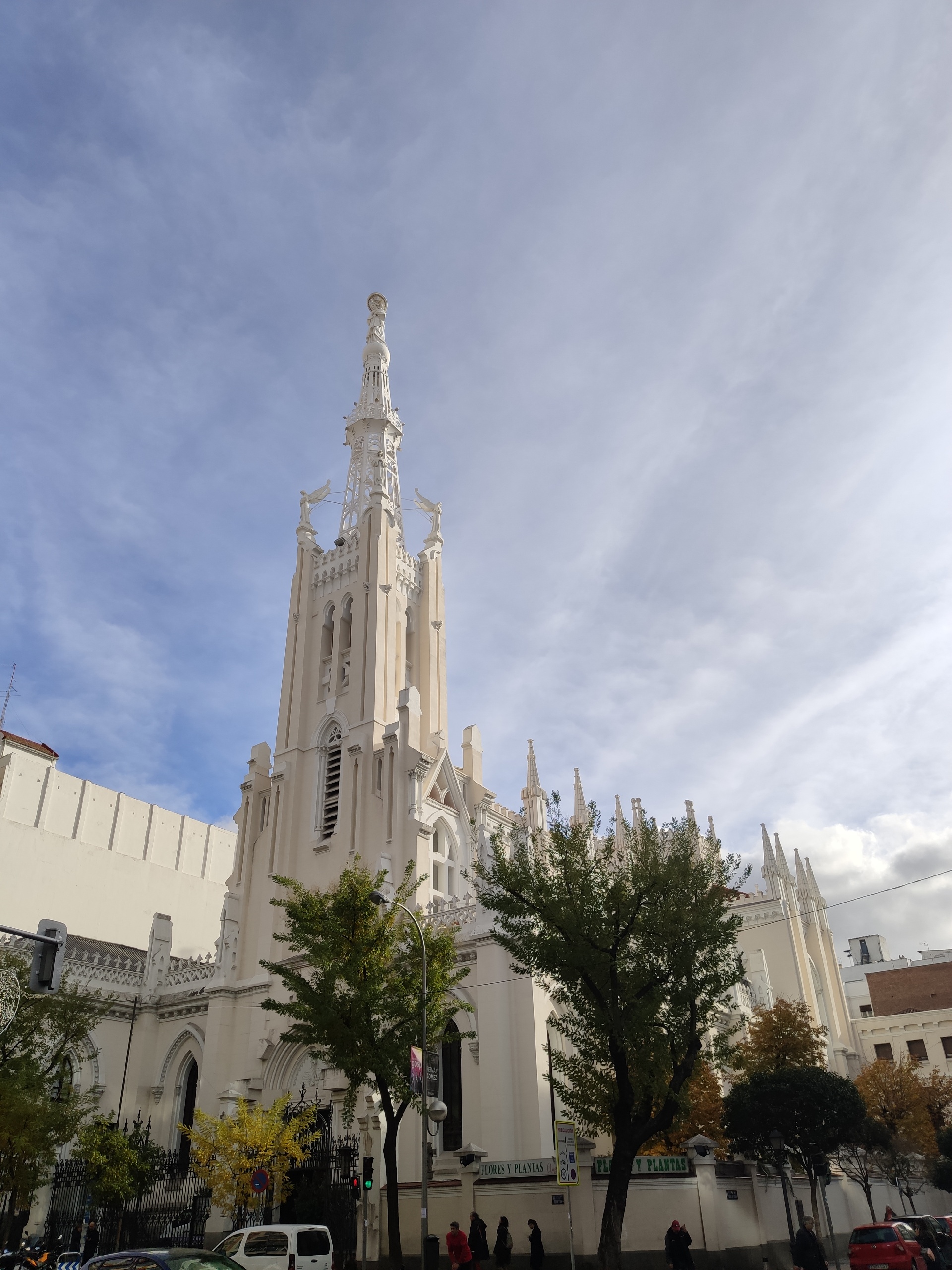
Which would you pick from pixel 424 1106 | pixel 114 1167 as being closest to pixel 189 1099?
pixel 114 1167

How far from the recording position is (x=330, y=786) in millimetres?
37000

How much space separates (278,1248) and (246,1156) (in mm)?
7383

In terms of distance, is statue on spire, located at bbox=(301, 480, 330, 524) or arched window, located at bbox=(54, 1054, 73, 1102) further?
statue on spire, located at bbox=(301, 480, 330, 524)

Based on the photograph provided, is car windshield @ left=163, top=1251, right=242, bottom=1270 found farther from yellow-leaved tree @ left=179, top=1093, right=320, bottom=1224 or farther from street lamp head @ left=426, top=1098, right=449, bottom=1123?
yellow-leaved tree @ left=179, top=1093, right=320, bottom=1224

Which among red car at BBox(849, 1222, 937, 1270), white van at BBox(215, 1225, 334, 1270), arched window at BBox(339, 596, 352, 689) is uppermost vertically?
arched window at BBox(339, 596, 352, 689)

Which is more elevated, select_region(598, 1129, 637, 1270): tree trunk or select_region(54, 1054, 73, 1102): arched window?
select_region(54, 1054, 73, 1102): arched window

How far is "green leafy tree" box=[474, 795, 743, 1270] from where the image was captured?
17562 millimetres

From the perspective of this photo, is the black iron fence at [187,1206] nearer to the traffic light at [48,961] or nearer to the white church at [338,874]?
the white church at [338,874]

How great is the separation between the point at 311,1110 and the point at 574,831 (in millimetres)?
12103

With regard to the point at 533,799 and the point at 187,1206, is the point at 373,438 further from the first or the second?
the point at 187,1206

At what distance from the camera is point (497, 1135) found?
23266mm

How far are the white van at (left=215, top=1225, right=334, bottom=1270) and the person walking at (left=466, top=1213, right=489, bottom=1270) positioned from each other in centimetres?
323

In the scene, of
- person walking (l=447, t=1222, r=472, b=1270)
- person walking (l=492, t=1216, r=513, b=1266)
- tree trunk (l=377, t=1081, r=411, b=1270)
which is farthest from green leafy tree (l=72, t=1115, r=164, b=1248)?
person walking (l=447, t=1222, r=472, b=1270)

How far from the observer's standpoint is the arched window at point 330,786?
1419 inches
